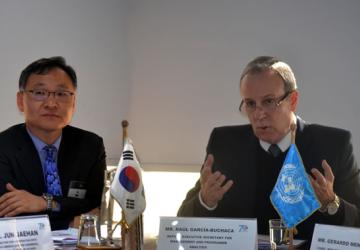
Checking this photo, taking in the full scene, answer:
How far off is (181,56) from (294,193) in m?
3.91

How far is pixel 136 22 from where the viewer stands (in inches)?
238

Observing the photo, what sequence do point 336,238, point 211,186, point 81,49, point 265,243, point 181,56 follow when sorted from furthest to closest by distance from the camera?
1. point 181,56
2. point 81,49
3. point 211,186
4. point 265,243
5. point 336,238

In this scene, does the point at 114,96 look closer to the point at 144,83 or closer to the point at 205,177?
the point at 144,83

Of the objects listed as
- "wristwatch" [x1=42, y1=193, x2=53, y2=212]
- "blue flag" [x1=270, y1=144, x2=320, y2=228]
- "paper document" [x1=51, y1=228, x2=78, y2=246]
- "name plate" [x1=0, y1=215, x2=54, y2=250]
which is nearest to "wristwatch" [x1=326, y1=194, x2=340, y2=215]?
"blue flag" [x1=270, y1=144, x2=320, y2=228]

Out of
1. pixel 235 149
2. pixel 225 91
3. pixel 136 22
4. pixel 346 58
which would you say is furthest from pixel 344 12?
pixel 235 149

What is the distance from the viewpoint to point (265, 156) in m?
2.83

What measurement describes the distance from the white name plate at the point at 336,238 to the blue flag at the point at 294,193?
275 millimetres

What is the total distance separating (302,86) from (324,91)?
7.5 inches

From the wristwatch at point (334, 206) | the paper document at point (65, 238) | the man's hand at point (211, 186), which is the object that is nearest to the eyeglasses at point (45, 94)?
the paper document at point (65, 238)

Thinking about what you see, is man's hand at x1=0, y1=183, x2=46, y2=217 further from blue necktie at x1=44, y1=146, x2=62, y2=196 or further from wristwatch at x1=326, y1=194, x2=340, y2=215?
wristwatch at x1=326, y1=194, x2=340, y2=215

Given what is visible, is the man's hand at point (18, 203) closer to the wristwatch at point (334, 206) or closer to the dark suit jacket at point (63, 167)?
the dark suit jacket at point (63, 167)

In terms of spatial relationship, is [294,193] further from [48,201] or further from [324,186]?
[48,201]

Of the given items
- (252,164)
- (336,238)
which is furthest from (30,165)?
(336,238)

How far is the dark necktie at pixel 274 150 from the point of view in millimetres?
2818
